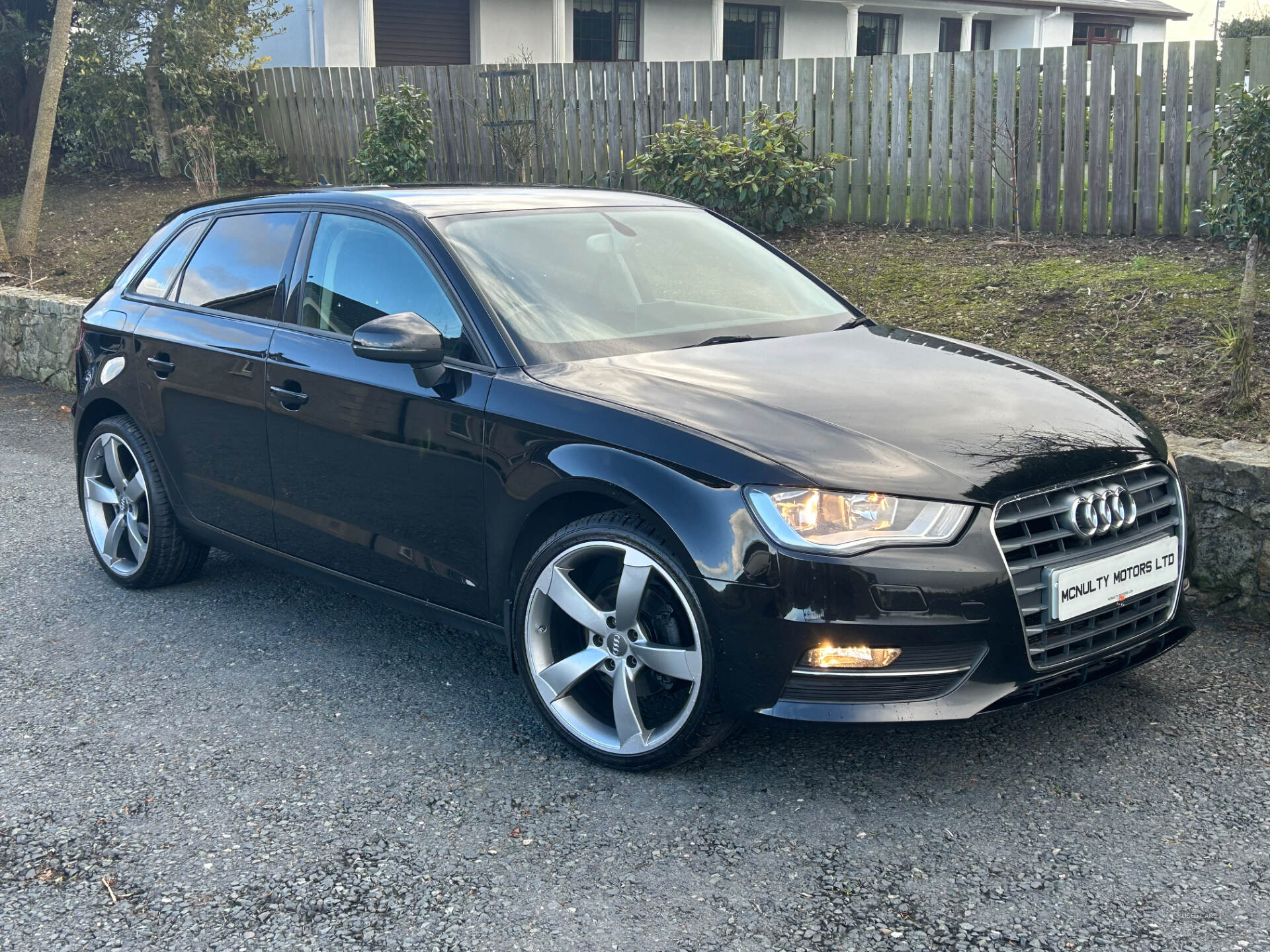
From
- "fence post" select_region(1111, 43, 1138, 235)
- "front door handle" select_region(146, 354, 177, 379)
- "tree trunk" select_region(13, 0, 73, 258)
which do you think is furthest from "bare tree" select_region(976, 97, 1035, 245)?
"tree trunk" select_region(13, 0, 73, 258)

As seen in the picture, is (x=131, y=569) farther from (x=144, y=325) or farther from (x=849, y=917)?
(x=849, y=917)

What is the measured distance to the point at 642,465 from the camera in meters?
3.40

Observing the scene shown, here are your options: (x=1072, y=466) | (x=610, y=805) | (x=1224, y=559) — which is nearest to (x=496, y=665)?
(x=610, y=805)

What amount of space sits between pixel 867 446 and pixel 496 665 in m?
1.81

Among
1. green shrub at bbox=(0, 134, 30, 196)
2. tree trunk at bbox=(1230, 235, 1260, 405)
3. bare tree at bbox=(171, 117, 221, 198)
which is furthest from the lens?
green shrub at bbox=(0, 134, 30, 196)

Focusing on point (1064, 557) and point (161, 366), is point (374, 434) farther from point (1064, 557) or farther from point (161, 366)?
point (1064, 557)

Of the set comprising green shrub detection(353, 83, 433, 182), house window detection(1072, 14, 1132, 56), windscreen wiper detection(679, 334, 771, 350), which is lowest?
windscreen wiper detection(679, 334, 771, 350)

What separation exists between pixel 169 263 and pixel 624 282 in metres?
2.21

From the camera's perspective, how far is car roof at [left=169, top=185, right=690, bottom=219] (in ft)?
14.5

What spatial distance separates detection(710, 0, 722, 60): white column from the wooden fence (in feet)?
29.4

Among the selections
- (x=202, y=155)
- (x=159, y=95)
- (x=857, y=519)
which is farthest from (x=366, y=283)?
(x=159, y=95)

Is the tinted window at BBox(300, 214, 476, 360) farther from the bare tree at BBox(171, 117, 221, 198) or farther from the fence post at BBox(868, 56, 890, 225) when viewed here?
the bare tree at BBox(171, 117, 221, 198)

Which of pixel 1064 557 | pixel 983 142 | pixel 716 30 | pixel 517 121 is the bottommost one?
pixel 1064 557

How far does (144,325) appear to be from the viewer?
5234mm
